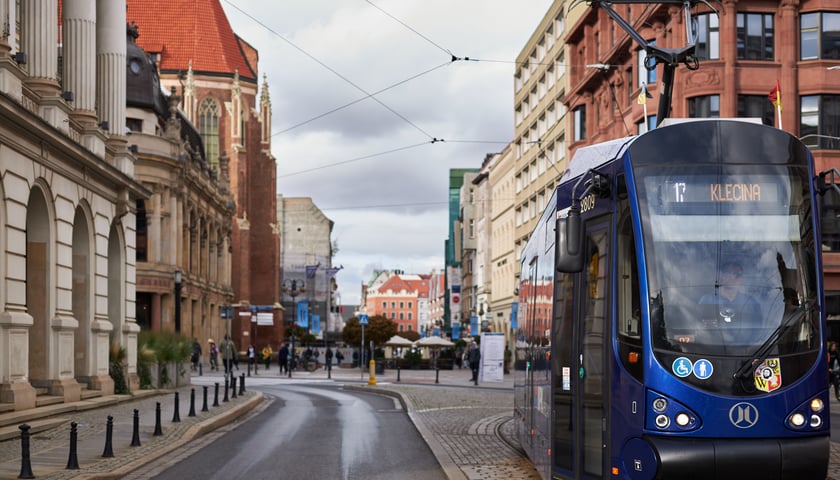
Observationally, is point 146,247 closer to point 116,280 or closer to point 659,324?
point 116,280

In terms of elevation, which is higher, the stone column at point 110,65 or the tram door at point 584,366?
the stone column at point 110,65

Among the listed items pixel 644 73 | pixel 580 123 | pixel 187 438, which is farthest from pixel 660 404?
pixel 580 123

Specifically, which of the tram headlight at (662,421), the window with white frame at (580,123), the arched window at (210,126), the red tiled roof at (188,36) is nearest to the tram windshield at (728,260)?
the tram headlight at (662,421)

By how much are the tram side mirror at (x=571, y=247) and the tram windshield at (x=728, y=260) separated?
1.89ft

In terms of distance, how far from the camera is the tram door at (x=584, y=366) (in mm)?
10172

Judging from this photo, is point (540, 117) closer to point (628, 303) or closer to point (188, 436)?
point (188, 436)

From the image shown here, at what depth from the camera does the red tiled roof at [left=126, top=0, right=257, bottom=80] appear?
94.8 meters

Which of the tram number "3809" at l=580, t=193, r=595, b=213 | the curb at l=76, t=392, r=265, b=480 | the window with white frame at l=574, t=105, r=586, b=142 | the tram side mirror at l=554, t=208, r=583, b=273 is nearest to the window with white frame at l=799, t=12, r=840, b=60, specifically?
the window with white frame at l=574, t=105, r=586, b=142

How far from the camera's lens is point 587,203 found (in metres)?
11.0

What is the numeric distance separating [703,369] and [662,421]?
0.54 m

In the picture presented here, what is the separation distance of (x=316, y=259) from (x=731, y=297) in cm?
14066

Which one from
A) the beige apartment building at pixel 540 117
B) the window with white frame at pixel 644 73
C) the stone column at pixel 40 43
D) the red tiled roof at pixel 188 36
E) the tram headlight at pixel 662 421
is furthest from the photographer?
the red tiled roof at pixel 188 36

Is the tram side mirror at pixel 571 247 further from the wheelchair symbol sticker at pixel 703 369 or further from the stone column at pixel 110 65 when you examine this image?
the stone column at pixel 110 65

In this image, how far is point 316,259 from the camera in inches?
5876
